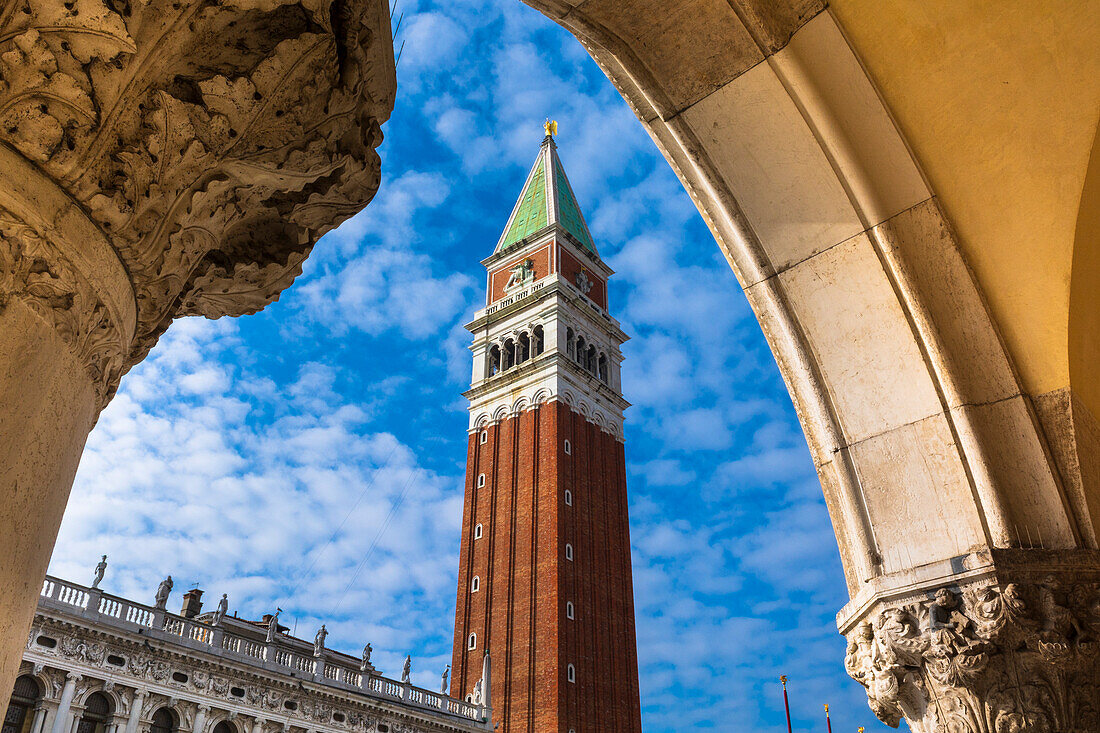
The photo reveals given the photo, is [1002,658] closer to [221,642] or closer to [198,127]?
[198,127]

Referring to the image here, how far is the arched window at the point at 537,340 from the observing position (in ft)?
120

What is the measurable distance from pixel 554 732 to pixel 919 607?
28541mm

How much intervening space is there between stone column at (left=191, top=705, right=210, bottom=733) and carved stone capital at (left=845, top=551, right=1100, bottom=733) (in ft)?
60.7

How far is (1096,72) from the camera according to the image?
2.81 metres

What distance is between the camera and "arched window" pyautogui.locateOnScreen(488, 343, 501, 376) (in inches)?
1511

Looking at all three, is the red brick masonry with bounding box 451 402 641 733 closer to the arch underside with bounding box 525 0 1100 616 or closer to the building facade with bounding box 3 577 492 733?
the building facade with bounding box 3 577 492 733

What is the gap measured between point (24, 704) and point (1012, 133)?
59.0 feet

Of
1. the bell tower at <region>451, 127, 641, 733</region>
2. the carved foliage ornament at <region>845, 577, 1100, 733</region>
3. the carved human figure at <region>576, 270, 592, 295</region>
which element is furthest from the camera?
the carved human figure at <region>576, 270, 592, 295</region>

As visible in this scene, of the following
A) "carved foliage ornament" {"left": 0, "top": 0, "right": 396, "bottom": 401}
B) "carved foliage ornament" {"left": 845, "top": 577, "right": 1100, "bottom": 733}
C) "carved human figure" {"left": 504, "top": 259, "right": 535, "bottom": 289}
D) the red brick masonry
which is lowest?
"carved foliage ornament" {"left": 845, "top": 577, "right": 1100, "bottom": 733}

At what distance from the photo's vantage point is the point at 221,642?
1845cm

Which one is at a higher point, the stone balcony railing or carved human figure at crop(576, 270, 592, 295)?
carved human figure at crop(576, 270, 592, 295)

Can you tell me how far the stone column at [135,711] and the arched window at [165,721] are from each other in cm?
52

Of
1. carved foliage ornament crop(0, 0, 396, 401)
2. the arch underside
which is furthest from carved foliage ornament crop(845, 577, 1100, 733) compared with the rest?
carved foliage ornament crop(0, 0, 396, 401)

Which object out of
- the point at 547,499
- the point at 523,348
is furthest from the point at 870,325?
the point at 523,348
